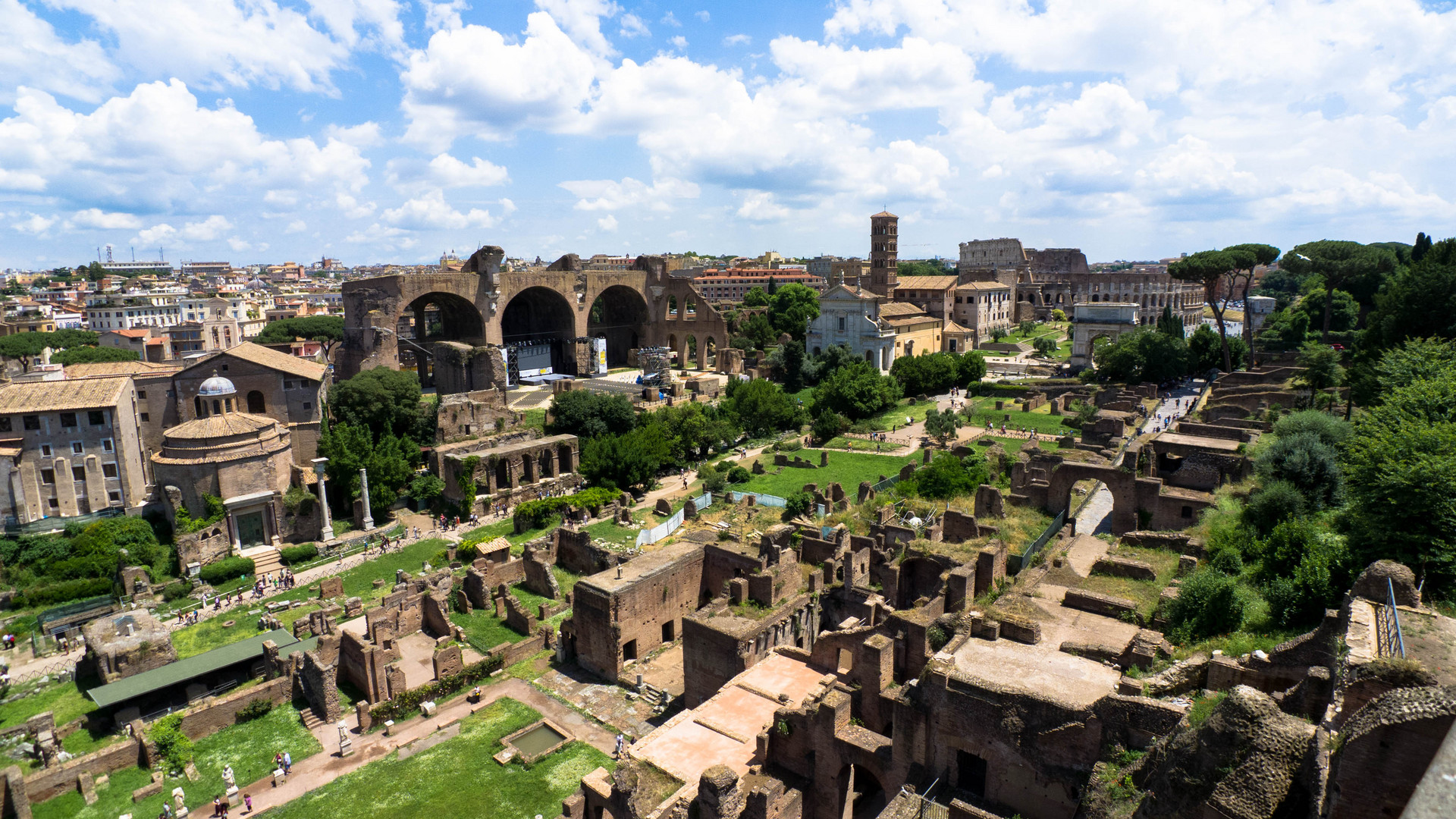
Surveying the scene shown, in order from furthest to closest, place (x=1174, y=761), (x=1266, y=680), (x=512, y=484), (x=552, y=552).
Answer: (x=512, y=484) → (x=552, y=552) → (x=1266, y=680) → (x=1174, y=761)

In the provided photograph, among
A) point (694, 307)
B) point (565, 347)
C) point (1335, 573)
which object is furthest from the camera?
point (694, 307)

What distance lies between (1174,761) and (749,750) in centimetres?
947

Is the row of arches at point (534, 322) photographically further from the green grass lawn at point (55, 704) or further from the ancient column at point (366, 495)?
the green grass lawn at point (55, 704)

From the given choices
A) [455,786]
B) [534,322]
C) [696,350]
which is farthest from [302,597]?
[696,350]

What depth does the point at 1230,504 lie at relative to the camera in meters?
25.1

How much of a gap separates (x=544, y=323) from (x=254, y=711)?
57.0 metres

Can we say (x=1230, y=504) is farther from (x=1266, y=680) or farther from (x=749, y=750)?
(x=749, y=750)

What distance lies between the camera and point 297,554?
34656 millimetres

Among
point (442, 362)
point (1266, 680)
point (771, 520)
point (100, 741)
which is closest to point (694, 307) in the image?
point (442, 362)

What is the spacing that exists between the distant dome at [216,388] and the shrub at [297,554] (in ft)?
33.6

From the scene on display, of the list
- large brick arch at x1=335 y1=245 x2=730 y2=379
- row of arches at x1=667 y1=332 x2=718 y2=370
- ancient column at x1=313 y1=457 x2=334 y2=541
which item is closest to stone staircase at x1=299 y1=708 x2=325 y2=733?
ancient column at x1=313 y1=457 x2=334 y2=541

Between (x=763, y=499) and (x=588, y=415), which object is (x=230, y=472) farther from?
Result: (x=763, y=499)

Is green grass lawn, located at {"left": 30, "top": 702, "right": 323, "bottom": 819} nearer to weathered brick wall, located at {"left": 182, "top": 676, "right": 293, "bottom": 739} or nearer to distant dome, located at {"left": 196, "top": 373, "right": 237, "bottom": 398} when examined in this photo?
weathered brick wall, located at {"left": 182, "top": 676, "right": 293, "bottom": 739}

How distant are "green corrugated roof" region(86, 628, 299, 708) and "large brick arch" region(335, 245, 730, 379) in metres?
32.9
